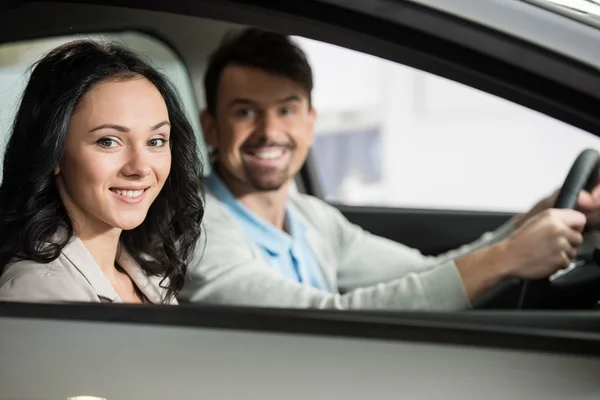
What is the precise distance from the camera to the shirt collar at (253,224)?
1.72 meters

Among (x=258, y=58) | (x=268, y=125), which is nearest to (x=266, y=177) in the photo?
(x=268, y=125)

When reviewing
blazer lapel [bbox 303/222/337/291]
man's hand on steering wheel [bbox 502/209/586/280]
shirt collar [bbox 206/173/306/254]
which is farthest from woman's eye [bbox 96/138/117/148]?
blazer lapel [bbox 303/222/337/291]

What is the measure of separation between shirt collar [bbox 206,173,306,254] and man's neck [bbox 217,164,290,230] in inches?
0.4

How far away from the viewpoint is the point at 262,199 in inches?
73.0

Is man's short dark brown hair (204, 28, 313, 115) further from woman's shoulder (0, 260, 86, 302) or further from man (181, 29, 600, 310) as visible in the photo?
woman's shoulder (0, 260, 86, 302)

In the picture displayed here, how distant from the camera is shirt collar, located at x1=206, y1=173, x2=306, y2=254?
1.72m

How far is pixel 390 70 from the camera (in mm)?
14750

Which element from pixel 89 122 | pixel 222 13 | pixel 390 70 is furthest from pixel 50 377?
pixel 390 70

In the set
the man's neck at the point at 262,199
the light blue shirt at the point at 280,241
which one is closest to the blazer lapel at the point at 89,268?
the light blue shirt at the point at 280,241

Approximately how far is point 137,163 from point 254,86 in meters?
0.57

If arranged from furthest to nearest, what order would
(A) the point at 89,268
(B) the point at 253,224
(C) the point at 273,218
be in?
1. (C) the point at 273,218
2. (B) the point at 253,224
3. (A) the point at 89,268

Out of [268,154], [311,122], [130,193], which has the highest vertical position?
[311,122]

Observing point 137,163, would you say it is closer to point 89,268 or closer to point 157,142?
point 157,142

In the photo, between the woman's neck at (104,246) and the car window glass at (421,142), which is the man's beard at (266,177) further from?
the car window glass at (421,142)
